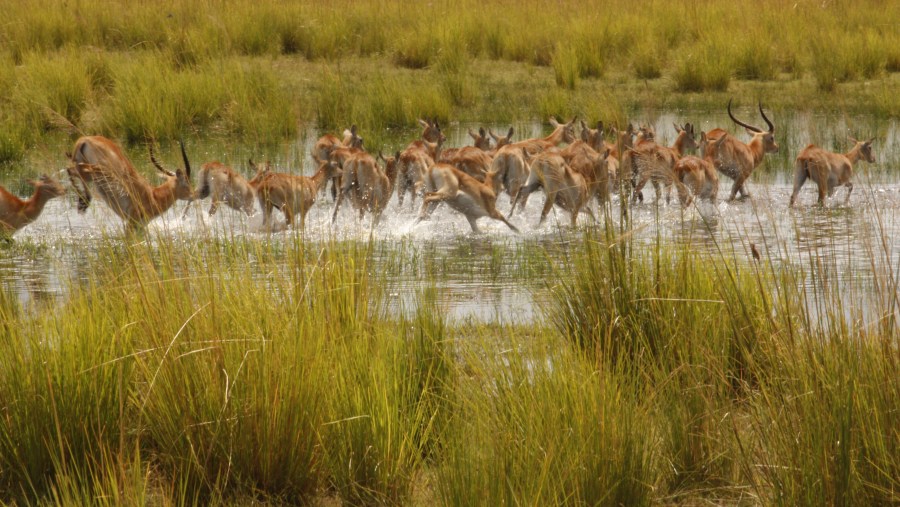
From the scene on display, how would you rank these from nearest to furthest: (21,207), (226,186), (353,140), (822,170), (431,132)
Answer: (21,207) → (226,186) → (822,170) → (353,140) → (431,132)

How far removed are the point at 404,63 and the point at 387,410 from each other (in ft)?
54.1

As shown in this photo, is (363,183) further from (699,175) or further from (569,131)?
(569,131)

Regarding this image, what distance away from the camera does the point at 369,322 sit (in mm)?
5695

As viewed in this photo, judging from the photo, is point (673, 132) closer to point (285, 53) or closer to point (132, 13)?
point (285, 53)

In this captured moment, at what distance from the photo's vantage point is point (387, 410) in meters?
4.68

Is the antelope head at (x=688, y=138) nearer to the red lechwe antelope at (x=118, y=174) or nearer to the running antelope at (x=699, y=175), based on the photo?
the running antelope at (x=699, y=175)

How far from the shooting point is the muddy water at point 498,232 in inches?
290

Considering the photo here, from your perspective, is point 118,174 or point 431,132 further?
point 431,132

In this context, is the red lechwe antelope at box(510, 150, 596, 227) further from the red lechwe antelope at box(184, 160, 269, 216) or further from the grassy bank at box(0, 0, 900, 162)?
the grassy bank at box(0, 0, 900, 162)

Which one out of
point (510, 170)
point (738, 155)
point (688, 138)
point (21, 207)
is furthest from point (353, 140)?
point (738, 155)

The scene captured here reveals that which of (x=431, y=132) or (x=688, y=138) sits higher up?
(x=431, y=132)

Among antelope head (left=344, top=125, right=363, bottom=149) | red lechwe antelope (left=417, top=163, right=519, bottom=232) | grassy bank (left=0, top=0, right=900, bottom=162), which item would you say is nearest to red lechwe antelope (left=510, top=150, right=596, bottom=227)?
red lechwe antelope (left=417, top=163, right=519, bottom=232)

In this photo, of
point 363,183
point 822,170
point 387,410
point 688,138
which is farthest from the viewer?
point 688,138

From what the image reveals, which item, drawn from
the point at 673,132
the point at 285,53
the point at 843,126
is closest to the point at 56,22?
the point at 285,53
